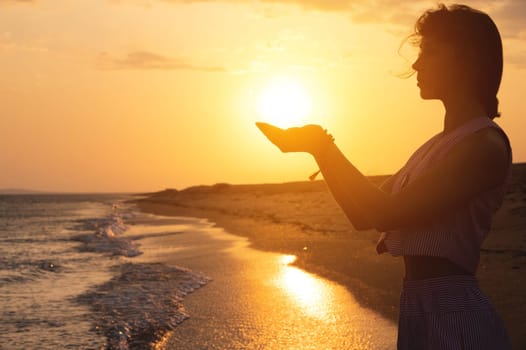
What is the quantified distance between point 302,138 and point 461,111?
591mm

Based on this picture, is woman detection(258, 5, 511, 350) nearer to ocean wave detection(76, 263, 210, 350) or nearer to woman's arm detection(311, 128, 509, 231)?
woman's arm detection(311, 128, 509, 231)

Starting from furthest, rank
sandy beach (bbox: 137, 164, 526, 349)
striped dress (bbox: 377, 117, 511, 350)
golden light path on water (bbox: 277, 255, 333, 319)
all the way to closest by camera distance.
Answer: golden light path on water (bbox: 277, 255, 333, 319), sandy beach (bbox: 137, 164, 526, 349), striped dress (bbox: 377, 117, 511, 350)

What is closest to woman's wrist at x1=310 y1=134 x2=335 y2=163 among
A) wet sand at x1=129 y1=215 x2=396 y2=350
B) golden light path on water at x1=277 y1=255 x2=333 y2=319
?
wet sand at x1=129 y1=215 x2=396 y2=350

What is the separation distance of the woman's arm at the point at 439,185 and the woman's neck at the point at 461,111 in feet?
0.66

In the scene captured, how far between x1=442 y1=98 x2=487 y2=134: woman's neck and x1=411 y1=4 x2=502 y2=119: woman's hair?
0.05 meters

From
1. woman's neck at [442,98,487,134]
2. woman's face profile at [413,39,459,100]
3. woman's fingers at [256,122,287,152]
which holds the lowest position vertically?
woman's fingers at [256,122,287,152]

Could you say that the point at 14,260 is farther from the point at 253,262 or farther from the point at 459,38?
the point at 459,38

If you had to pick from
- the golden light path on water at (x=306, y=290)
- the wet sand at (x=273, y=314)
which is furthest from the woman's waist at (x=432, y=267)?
the golden light path on water at (x=306, y=290)

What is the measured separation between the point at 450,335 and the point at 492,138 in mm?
645

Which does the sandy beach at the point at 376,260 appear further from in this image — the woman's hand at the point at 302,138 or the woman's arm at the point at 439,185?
the woman's hand at the point at 302,138

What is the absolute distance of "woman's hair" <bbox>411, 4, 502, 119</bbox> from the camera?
2119 mm

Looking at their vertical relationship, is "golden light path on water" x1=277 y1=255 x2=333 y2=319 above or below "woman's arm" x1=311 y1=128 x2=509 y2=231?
below

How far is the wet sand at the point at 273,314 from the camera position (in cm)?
808

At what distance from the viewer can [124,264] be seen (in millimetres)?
17188
